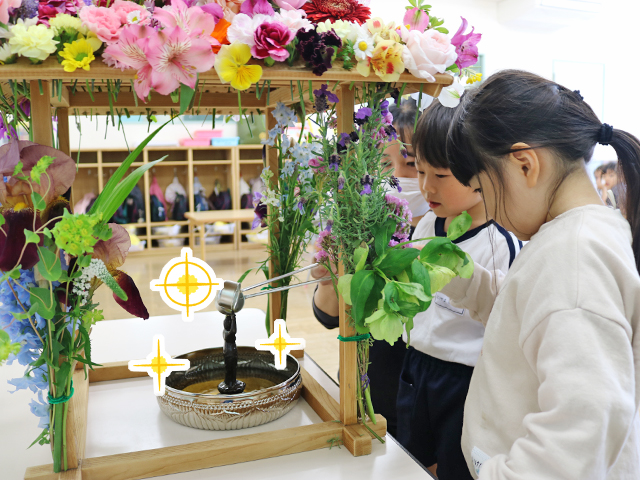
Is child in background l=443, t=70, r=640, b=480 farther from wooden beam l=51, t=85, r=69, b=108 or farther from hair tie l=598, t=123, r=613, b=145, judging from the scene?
wooden beam l=51, t=85, r=69, b=108

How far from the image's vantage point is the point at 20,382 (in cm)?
95

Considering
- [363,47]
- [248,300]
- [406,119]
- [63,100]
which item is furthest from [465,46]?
[248,300]

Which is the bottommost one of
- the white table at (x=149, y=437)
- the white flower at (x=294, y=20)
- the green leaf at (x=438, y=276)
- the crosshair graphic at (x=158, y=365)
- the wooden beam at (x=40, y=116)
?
the white table at (x=149, y=437)

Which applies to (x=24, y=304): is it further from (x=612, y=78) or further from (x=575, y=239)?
(x=612, y=78)

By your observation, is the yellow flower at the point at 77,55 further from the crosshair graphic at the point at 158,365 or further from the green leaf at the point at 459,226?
the green leaf at the point at 459,226

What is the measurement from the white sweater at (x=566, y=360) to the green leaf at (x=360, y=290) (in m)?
0.23

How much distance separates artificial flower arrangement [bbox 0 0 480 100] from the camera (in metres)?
0.82

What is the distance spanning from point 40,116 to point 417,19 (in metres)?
0.67

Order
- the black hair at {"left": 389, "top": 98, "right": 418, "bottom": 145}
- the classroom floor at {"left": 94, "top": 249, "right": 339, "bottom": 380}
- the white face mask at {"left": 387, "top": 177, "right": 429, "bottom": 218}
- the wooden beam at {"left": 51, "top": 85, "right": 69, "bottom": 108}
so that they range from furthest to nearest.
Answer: the classroom floor at {"left": 94, "top": 249, "right": 339, "bottom": 380} < the white face mask at {"left": 387, "top": 177, "right": 429, "bottom": 218} < the black hair at {"left": 389, "top": 98, "right": 418, "bottom": 145} < the wooden beam at {"left": 51, "top": 85, "right": 69, "bottom": 108}

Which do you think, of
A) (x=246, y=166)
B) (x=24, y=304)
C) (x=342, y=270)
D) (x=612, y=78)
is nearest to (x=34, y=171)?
(x=24, y=304)

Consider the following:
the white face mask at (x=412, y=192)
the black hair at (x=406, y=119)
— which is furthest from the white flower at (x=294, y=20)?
the white face mask at (x=412, y=192)

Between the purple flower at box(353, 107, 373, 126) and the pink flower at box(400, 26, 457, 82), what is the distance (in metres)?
0.10

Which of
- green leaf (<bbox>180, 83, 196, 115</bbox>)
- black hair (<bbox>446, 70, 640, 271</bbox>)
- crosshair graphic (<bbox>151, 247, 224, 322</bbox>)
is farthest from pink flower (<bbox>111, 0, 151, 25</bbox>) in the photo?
black hair (<bbox>446, 70, 640, 271</bbox>)

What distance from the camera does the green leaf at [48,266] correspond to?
2.77 feet
